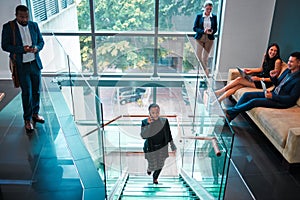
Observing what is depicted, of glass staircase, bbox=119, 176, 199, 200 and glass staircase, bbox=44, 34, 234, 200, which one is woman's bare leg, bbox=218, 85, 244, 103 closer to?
glass staircase, bbox=44, 34, 234, 200

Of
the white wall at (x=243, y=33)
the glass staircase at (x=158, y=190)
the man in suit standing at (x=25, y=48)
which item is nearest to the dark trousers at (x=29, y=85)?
the man in suit standing at (x=25, y=48)

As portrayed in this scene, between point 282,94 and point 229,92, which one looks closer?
point 282,94

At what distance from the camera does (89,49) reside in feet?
19.6

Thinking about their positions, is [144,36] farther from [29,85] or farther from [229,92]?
[29,85]

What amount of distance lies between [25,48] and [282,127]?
122 inches

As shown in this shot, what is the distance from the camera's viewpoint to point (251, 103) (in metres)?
4.21

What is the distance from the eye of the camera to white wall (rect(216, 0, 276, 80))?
17.9 feet

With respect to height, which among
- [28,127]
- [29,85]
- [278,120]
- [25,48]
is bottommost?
[28,127]

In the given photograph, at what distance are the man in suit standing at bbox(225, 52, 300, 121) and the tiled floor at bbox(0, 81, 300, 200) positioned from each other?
0.40 meters

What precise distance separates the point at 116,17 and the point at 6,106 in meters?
2.49

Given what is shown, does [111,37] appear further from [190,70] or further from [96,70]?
[190,70]

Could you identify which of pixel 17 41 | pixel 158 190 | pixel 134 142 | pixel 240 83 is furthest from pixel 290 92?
pixel 17 41

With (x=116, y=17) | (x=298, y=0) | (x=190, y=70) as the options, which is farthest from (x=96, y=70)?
(x=298, y=0)

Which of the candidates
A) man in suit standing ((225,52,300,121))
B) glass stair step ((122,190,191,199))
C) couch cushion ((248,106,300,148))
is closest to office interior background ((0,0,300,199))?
man in suit standing ((225,52,300,121))
